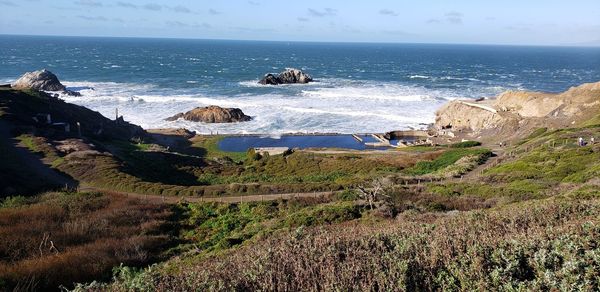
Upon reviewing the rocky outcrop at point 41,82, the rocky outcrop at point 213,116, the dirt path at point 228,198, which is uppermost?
the rocky outcrop at point 41,82

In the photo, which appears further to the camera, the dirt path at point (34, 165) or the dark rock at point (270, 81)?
the dark rock at point (270, 81)

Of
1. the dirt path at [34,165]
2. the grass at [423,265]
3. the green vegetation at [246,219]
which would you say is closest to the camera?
the grass at [423,265]

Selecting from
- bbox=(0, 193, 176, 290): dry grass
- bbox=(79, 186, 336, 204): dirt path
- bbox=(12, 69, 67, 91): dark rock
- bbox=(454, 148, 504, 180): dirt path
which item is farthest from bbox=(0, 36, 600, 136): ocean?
bbox=(0, 193, 176, 290): dry grass

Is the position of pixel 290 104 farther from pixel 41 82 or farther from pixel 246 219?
pixel 246 219

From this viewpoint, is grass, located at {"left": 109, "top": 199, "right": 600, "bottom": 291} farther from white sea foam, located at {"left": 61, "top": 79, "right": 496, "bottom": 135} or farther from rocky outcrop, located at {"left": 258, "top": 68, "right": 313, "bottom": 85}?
rocky outcrop, located at {"left": 258, "top": 68, "right": 313, "bottom": 85}

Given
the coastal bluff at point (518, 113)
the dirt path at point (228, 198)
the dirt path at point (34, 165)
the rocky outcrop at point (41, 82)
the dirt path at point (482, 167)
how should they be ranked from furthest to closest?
the rocky outcrop at point (41, 82) < the coastal bluff at point (518, 113) < the dirt path at point (482, 167) < the dirt path at point (34, 165) < the dirt path at point (228, 198)

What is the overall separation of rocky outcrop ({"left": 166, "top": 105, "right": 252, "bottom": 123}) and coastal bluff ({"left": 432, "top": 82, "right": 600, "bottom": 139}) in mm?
30396

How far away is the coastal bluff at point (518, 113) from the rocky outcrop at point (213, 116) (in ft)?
99.7

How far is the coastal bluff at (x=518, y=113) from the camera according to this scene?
53.6 m

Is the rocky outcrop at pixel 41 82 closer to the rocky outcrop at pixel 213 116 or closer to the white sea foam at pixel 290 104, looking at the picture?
the white sea foam at pixel 290 104

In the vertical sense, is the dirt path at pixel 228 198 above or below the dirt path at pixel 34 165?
below

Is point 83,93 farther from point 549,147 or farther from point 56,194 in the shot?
point 549,147

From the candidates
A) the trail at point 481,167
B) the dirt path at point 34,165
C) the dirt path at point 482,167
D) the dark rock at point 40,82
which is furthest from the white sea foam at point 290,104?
the dirt path at point 34,165

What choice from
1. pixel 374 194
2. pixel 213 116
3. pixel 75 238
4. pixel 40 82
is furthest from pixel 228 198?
pixel 40 82
